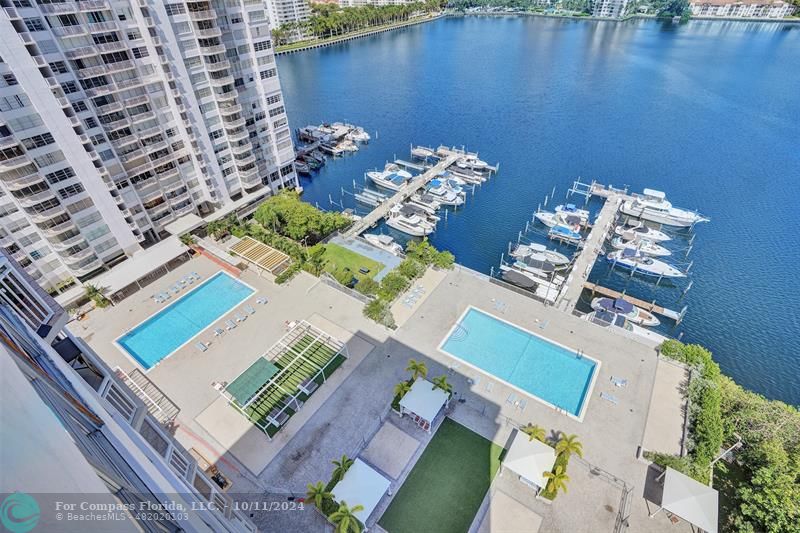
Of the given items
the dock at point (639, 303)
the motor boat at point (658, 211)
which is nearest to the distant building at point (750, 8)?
the motor boat at point (658, 211)

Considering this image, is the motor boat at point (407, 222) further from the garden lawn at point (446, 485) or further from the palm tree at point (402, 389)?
the garden lawn at point (446, 485)

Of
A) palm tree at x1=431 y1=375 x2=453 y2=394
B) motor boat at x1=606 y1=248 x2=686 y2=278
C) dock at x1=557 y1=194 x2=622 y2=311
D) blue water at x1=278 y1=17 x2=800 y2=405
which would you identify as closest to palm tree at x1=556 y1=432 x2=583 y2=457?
palm tree at x1=431 y1=375 x2=453 y2=394

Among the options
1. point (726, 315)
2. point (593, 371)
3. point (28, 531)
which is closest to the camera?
point (28, 531)

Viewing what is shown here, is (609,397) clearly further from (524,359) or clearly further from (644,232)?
(644,232)

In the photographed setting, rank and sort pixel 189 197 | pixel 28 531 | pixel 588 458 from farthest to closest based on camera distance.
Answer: pixel 189 197
pixel 588 458
pixel 28 531

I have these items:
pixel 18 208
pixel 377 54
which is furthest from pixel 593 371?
pixel 377 54

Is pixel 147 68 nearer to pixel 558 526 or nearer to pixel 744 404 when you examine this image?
pixel 558 526
